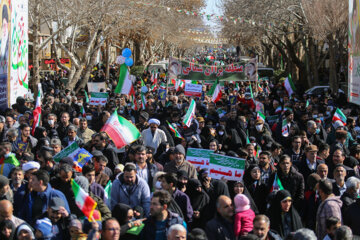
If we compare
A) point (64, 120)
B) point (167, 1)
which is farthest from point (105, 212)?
point (167, 1)

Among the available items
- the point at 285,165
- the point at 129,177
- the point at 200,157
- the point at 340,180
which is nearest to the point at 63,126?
the point at 200,157

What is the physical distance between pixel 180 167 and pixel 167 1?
97.7ft

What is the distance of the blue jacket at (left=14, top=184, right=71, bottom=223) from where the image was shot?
6.36 meters

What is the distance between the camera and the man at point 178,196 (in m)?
6.77

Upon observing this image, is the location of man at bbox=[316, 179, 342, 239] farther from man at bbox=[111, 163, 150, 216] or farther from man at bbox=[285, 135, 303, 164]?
man at bbox=[285, 135, 303, 164]

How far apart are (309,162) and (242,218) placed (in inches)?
119

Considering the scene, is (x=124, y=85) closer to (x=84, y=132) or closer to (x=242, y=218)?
(x=84, y=132)

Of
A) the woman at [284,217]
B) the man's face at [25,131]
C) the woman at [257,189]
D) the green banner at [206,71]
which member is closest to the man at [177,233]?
the woman at [284,217]

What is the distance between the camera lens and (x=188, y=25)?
49219 millimetres

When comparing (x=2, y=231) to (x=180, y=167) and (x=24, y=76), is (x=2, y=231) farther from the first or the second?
(x=24, y=76)

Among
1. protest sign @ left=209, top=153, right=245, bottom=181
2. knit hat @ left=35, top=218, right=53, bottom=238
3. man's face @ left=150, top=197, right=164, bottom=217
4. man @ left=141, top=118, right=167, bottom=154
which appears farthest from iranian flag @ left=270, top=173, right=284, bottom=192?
man @ left=141, top=118, right=167, bottom=154

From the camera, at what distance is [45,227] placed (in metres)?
5.52

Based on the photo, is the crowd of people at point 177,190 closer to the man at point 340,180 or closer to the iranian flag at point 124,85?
the man at point 340,180

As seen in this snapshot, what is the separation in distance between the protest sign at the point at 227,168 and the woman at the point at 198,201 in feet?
2.17
